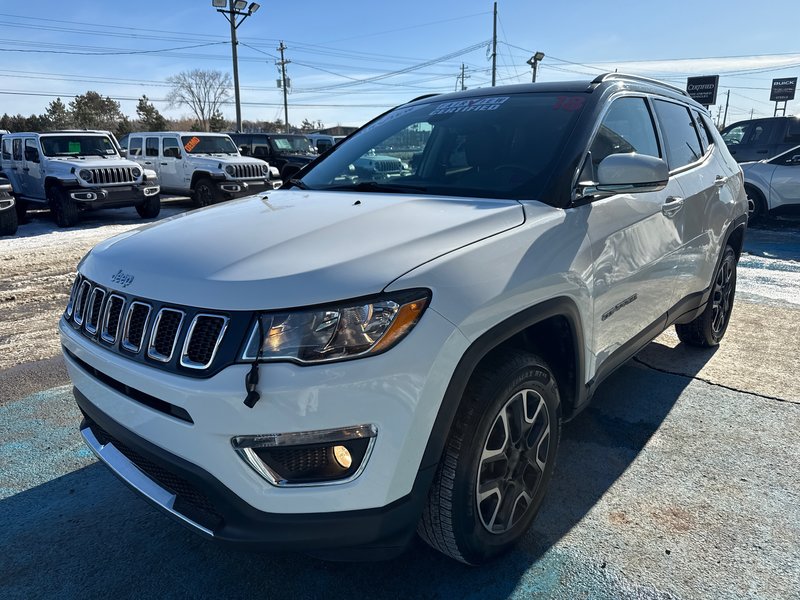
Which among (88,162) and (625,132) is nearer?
(625,132)

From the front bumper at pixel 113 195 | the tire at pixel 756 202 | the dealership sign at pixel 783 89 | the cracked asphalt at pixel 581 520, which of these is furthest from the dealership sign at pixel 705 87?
the cracked asphalt at pixel 581 520

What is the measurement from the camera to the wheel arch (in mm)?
1798

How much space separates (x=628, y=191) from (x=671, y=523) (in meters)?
1.47

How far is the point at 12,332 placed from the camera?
17.1 ft

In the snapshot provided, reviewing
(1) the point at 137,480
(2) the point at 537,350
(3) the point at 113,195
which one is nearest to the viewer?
(1) the point at 137,480

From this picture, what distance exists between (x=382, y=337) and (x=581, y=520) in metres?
1.48

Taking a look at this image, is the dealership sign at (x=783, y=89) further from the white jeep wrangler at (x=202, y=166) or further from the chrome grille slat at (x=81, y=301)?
the chrome grille slat at (x=81, y=301)

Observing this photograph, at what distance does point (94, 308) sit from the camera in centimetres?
219

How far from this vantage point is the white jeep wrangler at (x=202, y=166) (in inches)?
555

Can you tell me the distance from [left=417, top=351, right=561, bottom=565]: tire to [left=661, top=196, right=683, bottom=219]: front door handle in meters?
1.39

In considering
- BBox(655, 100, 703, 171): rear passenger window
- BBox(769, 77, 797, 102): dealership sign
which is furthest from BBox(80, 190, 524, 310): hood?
BBox(769, 77, 797, 102): dealership sign

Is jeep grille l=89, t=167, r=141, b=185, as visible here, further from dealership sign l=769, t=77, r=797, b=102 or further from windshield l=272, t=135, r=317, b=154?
dealership sign l=769, t=77, r=797, b=102

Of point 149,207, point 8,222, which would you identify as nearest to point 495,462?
point 8,222

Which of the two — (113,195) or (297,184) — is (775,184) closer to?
(297,184)
